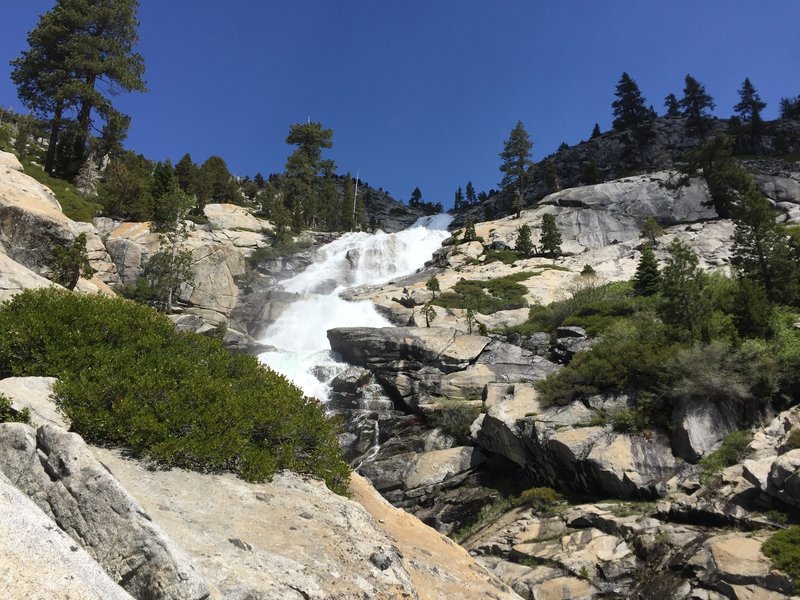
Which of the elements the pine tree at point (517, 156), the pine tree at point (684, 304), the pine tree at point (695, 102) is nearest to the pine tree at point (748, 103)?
the pine tree at point (695, 102)

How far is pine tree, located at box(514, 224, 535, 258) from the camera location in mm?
61250

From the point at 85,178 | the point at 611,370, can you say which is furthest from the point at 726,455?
the point at 85,178

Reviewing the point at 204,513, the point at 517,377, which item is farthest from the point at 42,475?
the point at 517,377

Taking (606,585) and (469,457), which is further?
(469,457)

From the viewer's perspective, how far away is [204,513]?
20.0 ft

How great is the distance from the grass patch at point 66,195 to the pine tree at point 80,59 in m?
3.69

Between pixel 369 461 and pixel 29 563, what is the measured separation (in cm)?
2336

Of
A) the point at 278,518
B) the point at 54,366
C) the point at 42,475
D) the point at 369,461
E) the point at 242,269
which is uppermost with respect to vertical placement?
the point at 242,269

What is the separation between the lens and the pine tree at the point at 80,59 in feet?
124

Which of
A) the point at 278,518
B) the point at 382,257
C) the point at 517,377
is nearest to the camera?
the point at 278,518

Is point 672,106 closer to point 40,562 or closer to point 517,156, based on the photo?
point 517,156

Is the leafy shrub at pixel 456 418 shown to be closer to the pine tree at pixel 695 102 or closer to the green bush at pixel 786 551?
the green bush at pixel 786 551

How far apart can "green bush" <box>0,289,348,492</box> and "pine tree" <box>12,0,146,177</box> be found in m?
35.2

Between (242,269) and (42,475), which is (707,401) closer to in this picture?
(42,475)
